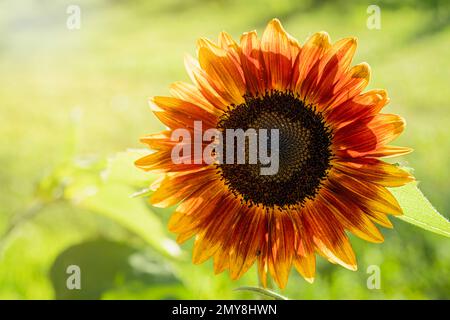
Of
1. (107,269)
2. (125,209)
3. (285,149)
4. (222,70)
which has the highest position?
(222,70)

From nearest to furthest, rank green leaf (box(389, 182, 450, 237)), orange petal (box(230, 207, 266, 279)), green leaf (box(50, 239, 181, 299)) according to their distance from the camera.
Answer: green leaf (box(389, 182, 450, 237)) < orange petal (box(230, 207, 266, 279)) < green leaf (box(50, 239, 181, 299))

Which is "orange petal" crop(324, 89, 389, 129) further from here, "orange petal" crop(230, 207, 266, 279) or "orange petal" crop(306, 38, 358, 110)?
Answer: "orange petal" crop(230, 207, 266, 279)

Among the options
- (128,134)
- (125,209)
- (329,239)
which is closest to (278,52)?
(329,239)

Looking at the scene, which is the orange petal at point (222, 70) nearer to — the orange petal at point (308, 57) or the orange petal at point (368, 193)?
the orange petal at point (308, 57)

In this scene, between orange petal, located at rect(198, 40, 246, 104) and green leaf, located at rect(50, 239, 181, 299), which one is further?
green leaf, located at rect(50, 239, 181, 299)

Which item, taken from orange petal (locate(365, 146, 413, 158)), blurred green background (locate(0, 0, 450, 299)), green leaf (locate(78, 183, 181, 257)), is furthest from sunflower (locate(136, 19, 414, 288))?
green leaf (locate(78, 183, 181, 257))

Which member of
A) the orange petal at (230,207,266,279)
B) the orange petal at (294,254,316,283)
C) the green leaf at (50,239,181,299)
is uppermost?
the orange petal at (230,207,266,279)

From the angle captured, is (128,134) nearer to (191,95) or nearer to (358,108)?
(191,95)
